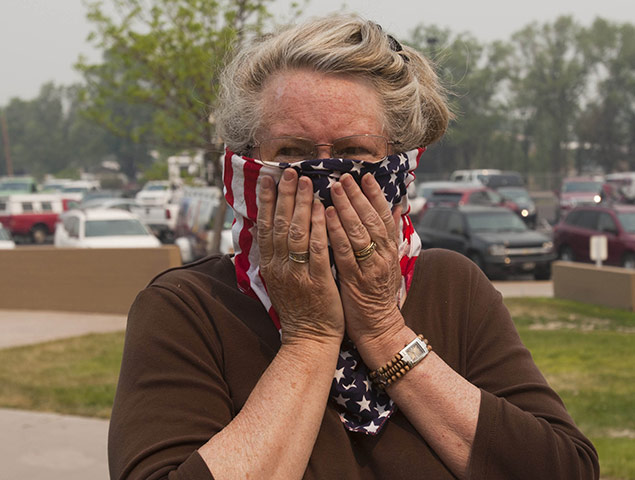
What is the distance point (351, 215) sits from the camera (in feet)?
5.90

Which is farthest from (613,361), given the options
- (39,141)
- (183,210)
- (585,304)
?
(39,141)

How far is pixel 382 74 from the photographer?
2004 mm

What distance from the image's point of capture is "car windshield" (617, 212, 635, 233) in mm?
18844

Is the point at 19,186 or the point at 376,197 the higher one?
the point at 376,197

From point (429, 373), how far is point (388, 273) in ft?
0.79

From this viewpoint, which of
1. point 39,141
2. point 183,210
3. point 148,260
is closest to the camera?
point 148,260

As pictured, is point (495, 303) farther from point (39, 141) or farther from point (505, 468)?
point (39, 141)

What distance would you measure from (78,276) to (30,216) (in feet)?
79.6

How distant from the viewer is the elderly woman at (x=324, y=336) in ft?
5.83

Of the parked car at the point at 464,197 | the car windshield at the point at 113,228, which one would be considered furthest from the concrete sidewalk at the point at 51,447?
the parked car at the point at 464,197

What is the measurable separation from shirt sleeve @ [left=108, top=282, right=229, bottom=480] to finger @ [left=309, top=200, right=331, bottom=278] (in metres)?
0.31

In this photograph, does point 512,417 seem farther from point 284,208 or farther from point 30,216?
point 30,216

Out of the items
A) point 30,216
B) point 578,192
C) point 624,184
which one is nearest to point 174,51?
point 30,216

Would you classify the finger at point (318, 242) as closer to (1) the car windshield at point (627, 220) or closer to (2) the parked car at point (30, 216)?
(1) the car windshield at point (627, 220)
